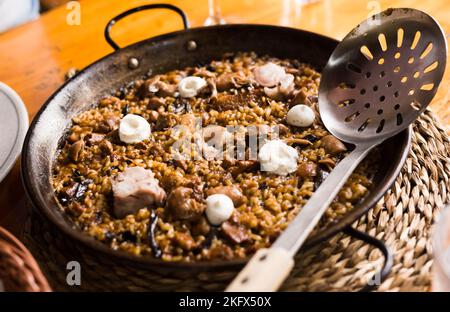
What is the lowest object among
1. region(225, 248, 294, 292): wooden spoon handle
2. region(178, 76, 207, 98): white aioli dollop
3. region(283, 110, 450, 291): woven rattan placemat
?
region(283, 110, 450, 291): woven rattan placemat

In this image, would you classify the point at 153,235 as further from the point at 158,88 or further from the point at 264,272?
the point at 158,88

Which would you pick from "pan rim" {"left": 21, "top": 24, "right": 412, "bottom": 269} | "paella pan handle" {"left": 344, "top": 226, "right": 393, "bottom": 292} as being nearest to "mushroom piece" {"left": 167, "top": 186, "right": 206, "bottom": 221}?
"pan rim" {"left": 21, "top": 24, "right": 412, "bottom": 269}

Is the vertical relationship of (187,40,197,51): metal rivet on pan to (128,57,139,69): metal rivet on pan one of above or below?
above

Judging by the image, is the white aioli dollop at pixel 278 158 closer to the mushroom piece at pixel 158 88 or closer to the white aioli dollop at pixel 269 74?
the white aioli dollop at pixel 269 74

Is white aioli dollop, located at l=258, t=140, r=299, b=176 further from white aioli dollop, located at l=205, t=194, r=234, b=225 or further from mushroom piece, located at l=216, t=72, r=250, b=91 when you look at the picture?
mushroom piece, located at l=216, t=72, r=250, b=91

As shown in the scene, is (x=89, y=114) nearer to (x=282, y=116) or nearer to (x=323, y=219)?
(x=282, y=116)

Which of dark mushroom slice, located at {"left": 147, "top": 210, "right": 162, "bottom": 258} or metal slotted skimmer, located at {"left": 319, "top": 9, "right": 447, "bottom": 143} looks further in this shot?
metal slotted skimmer, located at {"left": 319, "top": 9, "right": 447, "bottom": 143}
